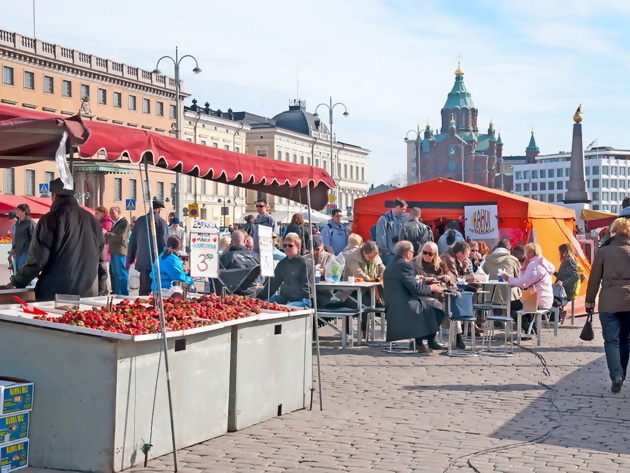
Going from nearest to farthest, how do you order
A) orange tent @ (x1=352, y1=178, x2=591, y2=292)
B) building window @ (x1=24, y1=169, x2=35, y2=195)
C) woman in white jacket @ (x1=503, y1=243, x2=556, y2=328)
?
1. woman in white jacket @ (x1=503, y1=243, x2=556, y2=328)
2. orange tent @ (x1=352, y1=178, x2=591, y2=292)
3. building window @ (x1=24, y1=169, x2=35, y2=195)

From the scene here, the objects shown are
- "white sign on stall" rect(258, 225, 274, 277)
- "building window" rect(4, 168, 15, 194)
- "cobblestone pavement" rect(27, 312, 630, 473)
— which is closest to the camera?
"cobblestone pavement" rect(27, 312, 630, 473)

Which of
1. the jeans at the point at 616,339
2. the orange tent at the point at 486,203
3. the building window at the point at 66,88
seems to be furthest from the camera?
the building window at the point at 66,88

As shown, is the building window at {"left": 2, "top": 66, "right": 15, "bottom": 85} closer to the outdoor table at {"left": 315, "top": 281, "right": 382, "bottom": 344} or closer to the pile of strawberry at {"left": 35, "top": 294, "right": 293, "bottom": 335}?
the outdoor table at {"left": 315, "top": 281, "right": 382, "bottom": 344}

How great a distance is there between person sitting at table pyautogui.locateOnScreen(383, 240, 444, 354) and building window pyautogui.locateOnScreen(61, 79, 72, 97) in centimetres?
6205

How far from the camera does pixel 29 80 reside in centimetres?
6738

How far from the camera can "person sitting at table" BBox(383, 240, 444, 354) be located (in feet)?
42.1

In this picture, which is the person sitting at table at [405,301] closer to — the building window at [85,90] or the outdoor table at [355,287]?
the outdoor table at [355,287]

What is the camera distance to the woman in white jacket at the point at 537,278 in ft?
48.3

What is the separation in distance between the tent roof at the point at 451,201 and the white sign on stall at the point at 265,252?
401 inches

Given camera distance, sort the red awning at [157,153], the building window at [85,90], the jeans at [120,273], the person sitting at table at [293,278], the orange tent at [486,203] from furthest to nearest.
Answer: the building window at [85,90] → the orange tent at [486,203] → the jeans at [120,273] → the person sitting at table at [293,278] → the red awning at [157,153]

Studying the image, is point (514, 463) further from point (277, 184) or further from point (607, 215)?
point (607, 215)

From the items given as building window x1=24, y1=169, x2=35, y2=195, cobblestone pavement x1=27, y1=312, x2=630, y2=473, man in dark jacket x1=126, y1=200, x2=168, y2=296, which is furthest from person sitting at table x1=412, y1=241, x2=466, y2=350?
building window x1=24, y1=169, x2=35, y2=195

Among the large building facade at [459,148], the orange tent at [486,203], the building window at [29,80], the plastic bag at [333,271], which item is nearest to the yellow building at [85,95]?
the building window at [29,80]

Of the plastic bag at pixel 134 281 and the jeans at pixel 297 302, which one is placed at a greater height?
the plastic bag at pixel 134 281
